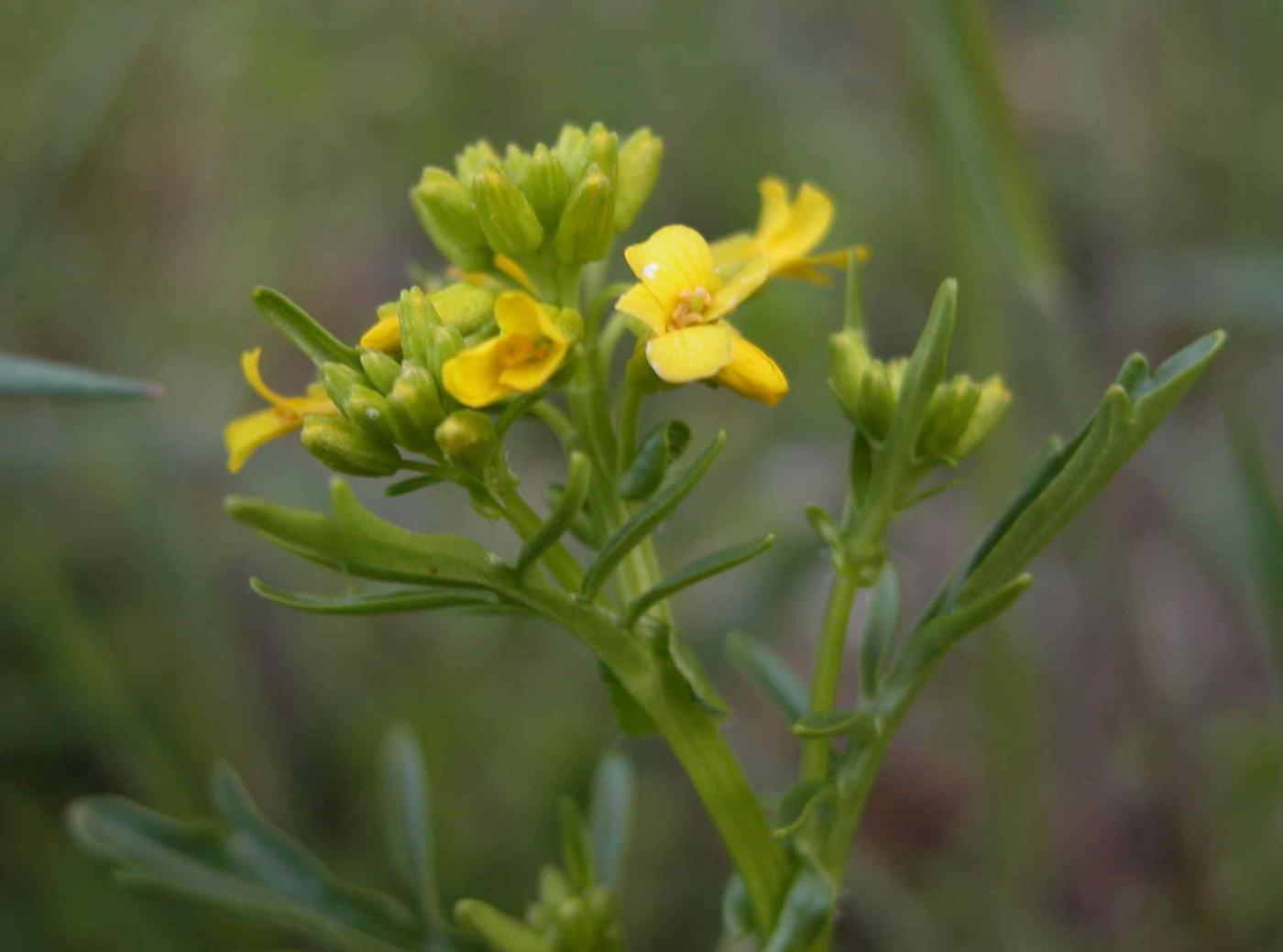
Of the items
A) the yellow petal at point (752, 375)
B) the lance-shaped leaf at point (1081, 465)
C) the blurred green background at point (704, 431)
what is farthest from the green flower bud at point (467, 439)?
the blurred green background at point (704, 431)

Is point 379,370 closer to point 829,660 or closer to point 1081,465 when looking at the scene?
point 829,660

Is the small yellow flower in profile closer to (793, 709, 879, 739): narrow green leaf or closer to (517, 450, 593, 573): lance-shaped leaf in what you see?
(517, 450, 593, 573): lance-shaped leaf

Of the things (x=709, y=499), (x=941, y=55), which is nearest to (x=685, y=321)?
(x=941, y=55)

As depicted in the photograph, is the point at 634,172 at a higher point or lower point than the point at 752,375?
higher

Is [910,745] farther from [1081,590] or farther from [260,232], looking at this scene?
[260,232]

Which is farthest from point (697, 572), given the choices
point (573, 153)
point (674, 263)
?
point (573, 153)
